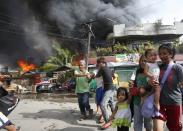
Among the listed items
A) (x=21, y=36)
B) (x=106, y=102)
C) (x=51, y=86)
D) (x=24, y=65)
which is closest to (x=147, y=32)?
(x=24, y=65)

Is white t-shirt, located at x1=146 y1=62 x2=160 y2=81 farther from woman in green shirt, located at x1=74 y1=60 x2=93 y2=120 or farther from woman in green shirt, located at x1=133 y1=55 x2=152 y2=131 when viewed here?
woman in green shirt, located at x1=74 y1=60 x2=93 y2=120

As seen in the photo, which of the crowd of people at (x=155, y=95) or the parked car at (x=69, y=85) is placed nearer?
the crowd of people at (x=155, y=95)

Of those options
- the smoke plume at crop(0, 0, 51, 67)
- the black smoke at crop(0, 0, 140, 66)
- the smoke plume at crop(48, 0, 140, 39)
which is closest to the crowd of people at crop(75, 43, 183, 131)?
the black smoke at crop(0, 0, 140, 66)

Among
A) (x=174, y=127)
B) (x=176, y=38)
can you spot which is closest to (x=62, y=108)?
(x=174, y=127)

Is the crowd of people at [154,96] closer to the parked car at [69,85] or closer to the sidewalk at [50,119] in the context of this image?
the sidewalk at [50,119]

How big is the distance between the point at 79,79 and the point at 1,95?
2837mm

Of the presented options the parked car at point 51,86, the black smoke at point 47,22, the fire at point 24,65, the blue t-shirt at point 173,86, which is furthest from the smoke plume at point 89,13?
the blue t-shirt at point 173,86

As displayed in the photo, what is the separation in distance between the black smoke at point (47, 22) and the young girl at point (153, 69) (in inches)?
1613

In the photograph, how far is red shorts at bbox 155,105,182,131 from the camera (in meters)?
4.56

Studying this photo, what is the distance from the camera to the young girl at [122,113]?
5547 millimetres

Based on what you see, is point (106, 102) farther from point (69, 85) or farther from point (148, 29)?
point (148, 29)

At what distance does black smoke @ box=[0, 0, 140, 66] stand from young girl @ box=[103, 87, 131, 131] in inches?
1586

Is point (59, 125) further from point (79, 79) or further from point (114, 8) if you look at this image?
point (114, 8)

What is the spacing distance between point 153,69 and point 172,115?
0.60 meters
